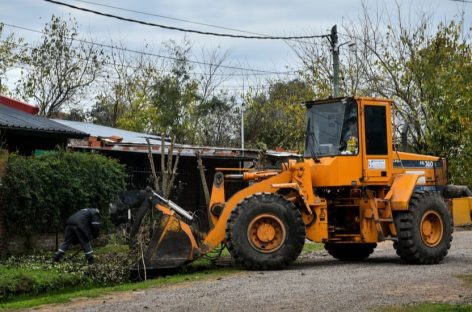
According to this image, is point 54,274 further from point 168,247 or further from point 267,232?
point 267,232

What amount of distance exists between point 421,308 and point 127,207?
6.98 metres

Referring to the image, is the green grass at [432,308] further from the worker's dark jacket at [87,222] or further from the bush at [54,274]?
the worker's dark jacket at [87,222]

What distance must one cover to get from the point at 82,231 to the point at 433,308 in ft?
27.3

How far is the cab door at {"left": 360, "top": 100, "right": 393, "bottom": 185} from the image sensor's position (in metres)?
13.9

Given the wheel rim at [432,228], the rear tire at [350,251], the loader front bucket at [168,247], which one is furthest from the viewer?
the rear tire at [350,251]

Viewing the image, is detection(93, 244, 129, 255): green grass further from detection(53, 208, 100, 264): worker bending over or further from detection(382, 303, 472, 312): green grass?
detection(382, 303, 472, 312): green grass

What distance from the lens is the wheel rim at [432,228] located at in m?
14.1

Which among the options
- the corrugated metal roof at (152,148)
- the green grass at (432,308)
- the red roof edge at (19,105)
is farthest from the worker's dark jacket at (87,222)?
the red roof edge at (19,105)

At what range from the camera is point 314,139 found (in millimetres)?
14336

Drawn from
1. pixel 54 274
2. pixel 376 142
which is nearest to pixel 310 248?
pixel 376 142

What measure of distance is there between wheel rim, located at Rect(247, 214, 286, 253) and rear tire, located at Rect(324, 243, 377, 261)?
8.68 ft

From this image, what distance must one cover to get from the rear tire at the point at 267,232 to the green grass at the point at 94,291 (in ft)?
1.87

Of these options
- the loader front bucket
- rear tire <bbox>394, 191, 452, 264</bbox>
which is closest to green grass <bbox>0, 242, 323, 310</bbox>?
the loader front bucket

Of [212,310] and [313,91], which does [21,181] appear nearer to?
[212,310]
